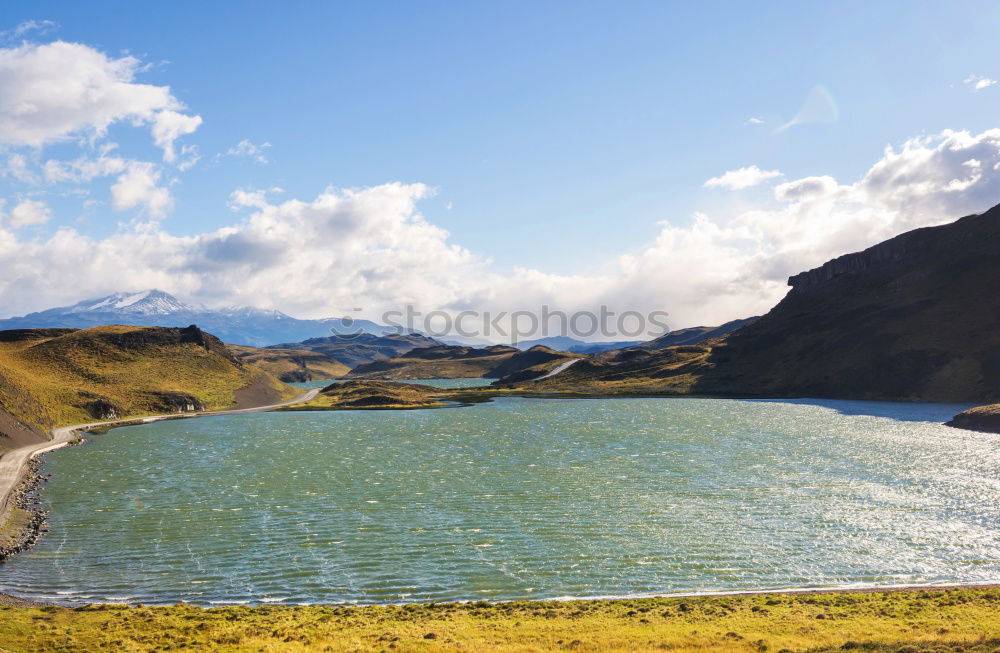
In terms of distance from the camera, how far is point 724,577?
34.2 metres

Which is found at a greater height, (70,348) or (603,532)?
(70,348)

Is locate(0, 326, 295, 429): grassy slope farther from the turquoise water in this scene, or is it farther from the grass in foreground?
the grass in foreground

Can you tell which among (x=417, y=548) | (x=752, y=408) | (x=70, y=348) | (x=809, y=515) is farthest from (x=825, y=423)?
(x=70, y=348)

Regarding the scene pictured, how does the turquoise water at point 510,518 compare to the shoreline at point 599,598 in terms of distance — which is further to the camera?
the turquoise water at point 510,518

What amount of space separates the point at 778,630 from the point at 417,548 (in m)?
23.1

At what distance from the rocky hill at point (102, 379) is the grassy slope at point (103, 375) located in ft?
0.73

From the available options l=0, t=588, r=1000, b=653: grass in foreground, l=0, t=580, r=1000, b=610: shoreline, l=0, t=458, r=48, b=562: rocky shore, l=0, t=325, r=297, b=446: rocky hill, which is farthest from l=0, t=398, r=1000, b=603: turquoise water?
l=0, t=325, r=297, b=446: rocky hill

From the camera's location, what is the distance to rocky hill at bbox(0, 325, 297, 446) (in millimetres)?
114625

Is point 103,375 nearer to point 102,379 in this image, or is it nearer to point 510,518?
point 102,379

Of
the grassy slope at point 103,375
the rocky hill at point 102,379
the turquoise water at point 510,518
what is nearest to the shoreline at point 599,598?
the turquoise water at point 510,518

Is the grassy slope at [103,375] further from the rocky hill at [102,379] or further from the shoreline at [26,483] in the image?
the shoreline at [26,483]

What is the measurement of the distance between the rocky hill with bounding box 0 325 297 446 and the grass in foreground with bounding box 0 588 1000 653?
279 ft

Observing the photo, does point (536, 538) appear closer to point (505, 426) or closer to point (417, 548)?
point (417, 548)

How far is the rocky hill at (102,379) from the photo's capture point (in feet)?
376
